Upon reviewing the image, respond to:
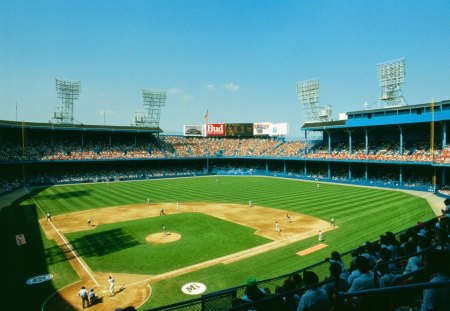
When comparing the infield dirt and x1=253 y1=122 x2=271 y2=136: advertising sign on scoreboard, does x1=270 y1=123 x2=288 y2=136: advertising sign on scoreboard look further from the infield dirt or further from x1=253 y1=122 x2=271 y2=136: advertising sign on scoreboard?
the infield dirt

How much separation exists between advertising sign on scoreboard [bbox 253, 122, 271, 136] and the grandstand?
10.9ft

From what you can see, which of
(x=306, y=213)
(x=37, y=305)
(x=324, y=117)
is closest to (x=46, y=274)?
(x=37, y=305)

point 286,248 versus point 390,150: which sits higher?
point 390,150

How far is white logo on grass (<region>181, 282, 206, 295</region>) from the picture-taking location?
56.9ft

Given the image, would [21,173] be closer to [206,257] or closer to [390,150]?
[206,257]

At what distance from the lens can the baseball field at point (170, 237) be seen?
61.2 ft

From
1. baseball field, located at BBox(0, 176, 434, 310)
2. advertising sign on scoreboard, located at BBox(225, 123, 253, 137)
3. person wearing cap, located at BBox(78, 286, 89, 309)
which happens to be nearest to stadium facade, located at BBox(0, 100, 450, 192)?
advertising sign on scoreboard, located at BBox(225, 123, 253, 137)

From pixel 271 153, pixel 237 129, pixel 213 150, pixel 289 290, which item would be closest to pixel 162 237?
pixel 289 290

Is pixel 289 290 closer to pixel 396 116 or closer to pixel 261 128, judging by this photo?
pixel 396 116

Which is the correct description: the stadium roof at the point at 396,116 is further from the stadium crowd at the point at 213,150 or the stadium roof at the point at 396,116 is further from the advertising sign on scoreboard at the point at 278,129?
the advertising sign on scoreboard at the point at 278,129

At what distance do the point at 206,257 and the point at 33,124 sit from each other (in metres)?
57.2

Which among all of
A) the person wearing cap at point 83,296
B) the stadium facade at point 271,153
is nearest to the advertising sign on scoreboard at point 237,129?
the stadium facade at point 271,153

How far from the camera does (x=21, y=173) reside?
62125 mm

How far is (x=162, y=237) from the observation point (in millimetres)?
27453
